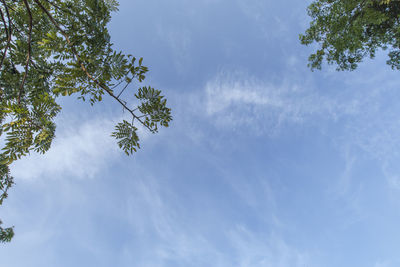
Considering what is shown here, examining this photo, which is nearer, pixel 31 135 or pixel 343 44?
pixel 31 135

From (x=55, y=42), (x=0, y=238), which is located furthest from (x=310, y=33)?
(x=0, y=238)

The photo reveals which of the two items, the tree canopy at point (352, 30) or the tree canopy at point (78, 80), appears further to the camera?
the tree canopy at point (352, 30)

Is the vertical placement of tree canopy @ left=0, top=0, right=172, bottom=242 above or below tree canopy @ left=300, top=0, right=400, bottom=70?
below

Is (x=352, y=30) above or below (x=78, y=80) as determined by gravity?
above

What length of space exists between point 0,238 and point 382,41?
65.7 ft

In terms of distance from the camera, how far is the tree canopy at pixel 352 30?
27.7 feet

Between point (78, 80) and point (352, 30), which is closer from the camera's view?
point (78, 80)

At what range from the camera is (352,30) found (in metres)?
8.39

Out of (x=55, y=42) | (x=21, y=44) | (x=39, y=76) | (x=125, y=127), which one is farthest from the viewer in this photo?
(x=39, y=76)

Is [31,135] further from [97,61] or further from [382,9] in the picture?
[382,9]

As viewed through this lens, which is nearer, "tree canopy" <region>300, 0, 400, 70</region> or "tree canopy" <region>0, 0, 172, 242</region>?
"tree canopy" <region>0, 0, 172, 242</region>

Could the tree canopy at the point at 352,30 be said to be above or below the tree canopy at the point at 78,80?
above

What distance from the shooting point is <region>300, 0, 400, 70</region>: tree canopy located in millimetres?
8445

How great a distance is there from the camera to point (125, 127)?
114 inches
